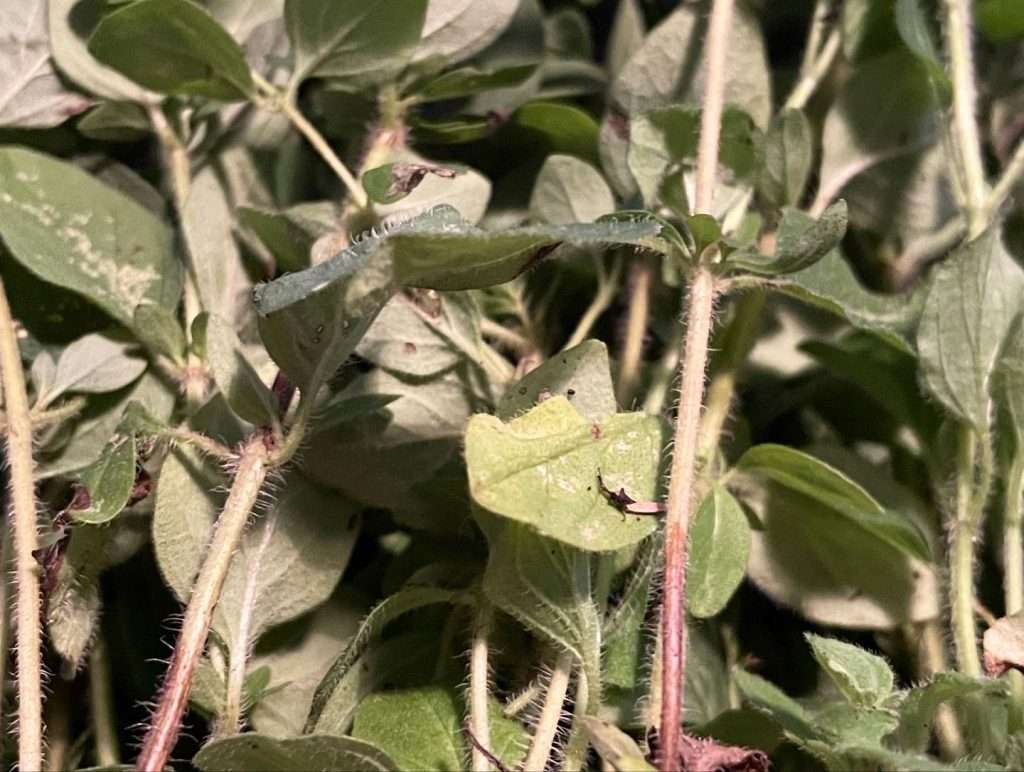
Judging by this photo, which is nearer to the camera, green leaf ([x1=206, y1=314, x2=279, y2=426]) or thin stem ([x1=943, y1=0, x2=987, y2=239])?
green leaf ([x1=206, y1=314, x2=279, y2=426])

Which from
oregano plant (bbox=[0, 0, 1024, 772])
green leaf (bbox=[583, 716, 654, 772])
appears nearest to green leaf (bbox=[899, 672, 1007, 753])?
oregano plant (bbox=[0, 0, 1024, 772])

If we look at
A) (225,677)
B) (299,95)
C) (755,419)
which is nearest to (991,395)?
(755,419)

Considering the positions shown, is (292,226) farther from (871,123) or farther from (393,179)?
(871,123)

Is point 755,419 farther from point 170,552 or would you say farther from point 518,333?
point 170,552

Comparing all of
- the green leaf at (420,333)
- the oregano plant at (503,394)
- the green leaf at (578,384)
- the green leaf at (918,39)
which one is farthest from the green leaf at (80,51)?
the green leaf at (918,39)

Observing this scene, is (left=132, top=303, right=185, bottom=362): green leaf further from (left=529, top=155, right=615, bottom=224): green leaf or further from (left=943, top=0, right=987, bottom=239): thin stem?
(left=943, top=0, right=987, bottom=239): thin stem

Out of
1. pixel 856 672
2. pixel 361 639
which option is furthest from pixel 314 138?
pixel 856 672

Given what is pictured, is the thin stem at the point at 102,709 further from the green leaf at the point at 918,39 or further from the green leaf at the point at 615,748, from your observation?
the green leaf at the point at 918,39
